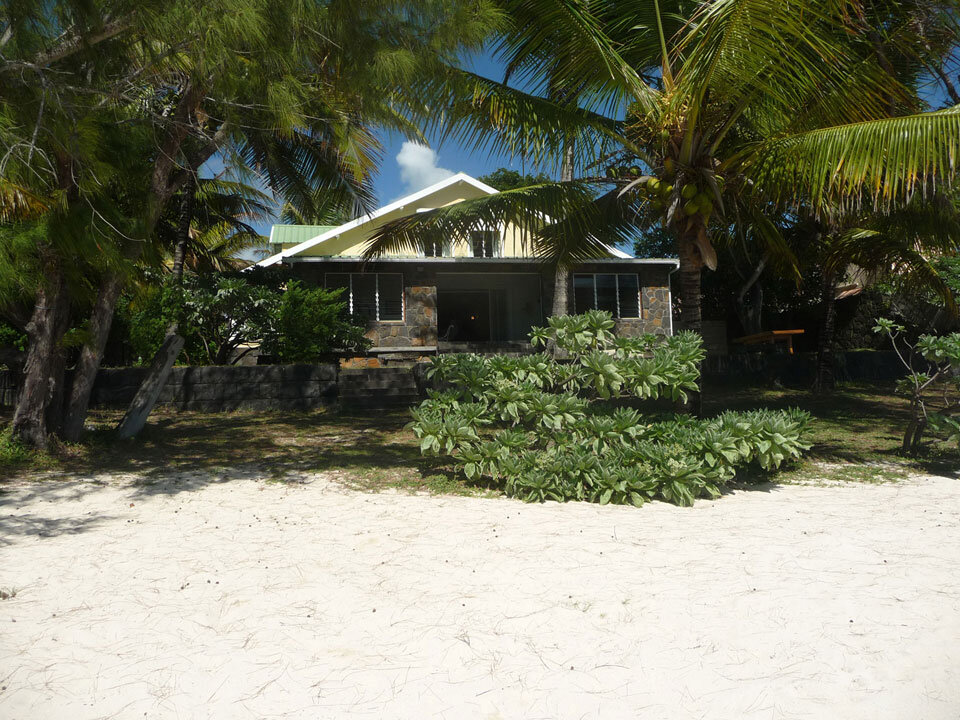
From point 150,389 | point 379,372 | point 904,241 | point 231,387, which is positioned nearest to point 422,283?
point 379,372

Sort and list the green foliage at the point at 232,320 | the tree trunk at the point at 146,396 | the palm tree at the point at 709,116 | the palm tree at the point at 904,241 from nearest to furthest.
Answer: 1. the palm tree at the point at 709,116
2. the tree trunk at the point at 146,396
3. the palm tree at the point at 904,241
4. the green foliage at the point at 232,320

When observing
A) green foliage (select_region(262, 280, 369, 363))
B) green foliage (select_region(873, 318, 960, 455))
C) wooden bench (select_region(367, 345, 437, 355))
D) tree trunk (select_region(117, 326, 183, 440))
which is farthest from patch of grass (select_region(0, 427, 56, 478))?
wooden bench (select_region(367, 345, 437, 355))

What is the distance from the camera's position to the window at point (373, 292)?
17.4 m

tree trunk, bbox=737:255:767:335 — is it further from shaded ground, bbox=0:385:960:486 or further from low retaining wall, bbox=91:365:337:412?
low retaining wall, bbox=91:365:337:412

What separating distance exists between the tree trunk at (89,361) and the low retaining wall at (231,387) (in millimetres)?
3071

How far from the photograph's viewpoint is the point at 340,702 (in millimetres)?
2859

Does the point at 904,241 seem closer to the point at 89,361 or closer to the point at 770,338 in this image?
the point at 770,338

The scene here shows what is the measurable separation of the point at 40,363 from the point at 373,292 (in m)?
10.6

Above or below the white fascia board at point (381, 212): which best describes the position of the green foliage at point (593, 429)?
below

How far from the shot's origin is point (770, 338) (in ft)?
51.5

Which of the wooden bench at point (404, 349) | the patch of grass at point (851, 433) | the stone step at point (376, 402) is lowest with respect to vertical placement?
the patch of grass at point (851, 433)

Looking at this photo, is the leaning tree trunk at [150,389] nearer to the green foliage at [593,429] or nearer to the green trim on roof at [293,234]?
the green foliage at [593,429]

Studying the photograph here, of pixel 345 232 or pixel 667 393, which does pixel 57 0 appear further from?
pixel 345 232

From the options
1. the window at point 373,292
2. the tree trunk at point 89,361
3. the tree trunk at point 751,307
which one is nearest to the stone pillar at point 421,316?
A: the window at point 373,292
